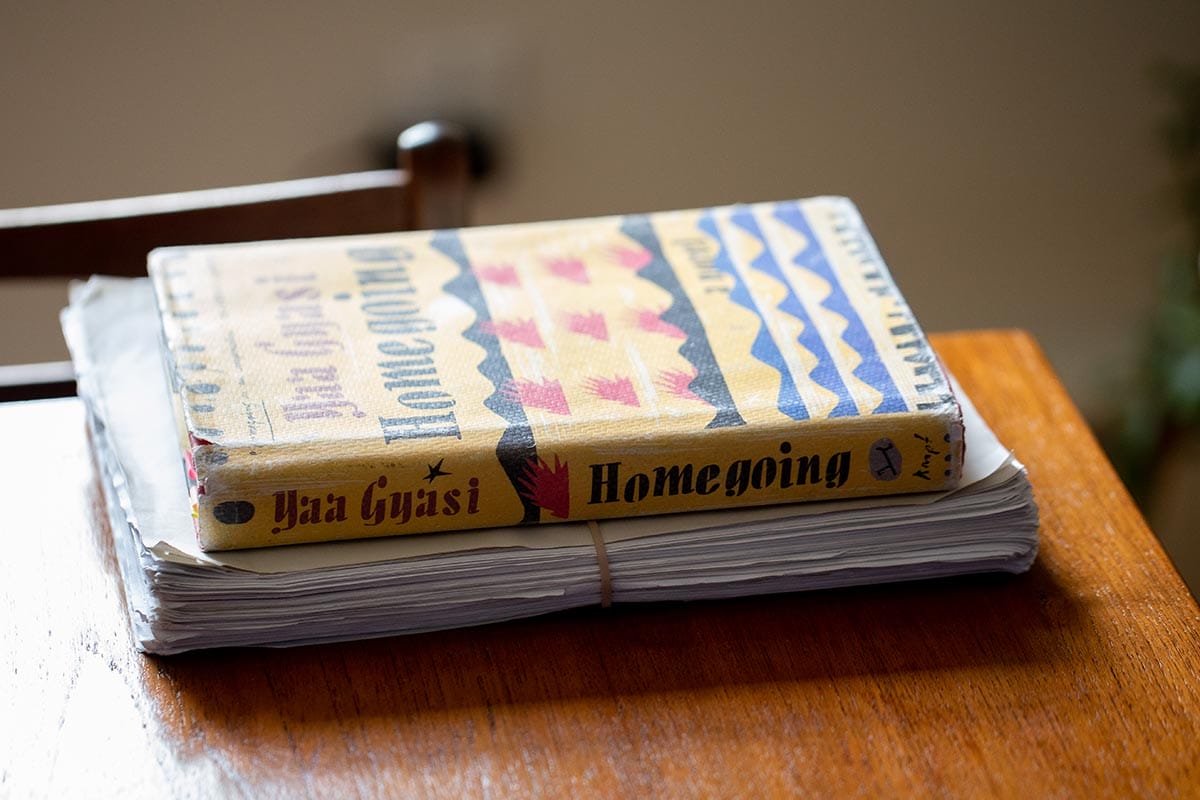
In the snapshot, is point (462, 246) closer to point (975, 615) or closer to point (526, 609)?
A: point (526, 609)

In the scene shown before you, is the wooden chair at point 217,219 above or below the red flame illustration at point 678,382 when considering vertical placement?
below

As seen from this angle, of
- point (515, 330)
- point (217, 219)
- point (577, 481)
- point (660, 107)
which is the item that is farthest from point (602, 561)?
point (660, 107)

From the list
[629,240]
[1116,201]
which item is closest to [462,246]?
[629,240]

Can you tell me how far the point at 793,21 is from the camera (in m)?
1.58

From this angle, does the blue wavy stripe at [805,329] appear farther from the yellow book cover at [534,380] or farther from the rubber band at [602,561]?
the rubber band at [602,561]

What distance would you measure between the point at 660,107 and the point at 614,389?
3.37 feet

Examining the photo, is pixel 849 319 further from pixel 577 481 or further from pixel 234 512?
pixel 234 512

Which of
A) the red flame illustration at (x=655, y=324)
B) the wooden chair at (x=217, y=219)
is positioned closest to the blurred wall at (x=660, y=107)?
the wooden chair at (x=217, y=219)

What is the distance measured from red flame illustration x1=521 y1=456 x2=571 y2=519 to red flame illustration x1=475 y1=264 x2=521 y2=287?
0.17 meters

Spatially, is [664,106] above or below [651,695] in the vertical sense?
below

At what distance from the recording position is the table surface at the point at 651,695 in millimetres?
557

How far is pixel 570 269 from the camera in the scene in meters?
0.77

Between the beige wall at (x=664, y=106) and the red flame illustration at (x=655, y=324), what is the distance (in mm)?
917

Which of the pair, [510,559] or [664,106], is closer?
[510,559]
